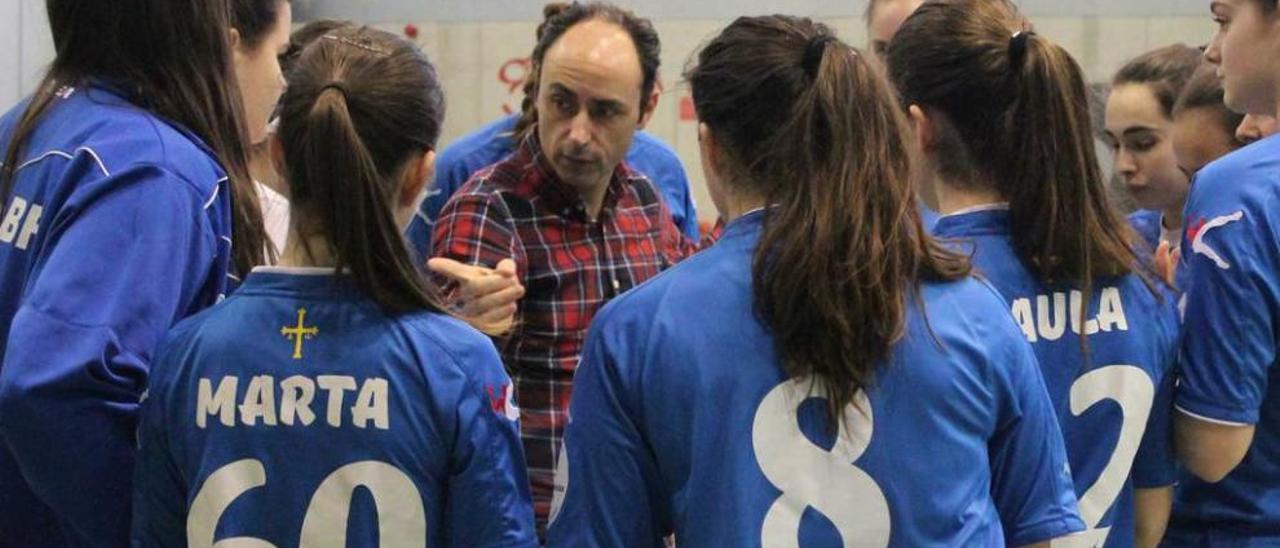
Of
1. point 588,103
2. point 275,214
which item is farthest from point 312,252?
point 588,103

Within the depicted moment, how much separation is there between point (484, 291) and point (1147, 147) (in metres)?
1.35

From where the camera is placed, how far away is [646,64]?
2.89 m

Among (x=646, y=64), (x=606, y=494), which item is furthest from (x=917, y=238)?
(x=646, y=64)

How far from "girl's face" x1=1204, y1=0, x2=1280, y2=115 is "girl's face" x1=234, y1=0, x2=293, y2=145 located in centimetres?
130

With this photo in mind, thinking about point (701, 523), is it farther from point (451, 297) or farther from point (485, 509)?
point (451, 297)

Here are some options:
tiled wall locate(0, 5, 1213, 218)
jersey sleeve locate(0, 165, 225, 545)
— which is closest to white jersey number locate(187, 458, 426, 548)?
jersey sleeve locate(0, 165, 225, 545)

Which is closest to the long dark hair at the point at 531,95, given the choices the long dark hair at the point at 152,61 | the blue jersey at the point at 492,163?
the blue jersey at the point at 492,163

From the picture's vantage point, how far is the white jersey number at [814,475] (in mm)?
1568

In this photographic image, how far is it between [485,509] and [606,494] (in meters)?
0.18

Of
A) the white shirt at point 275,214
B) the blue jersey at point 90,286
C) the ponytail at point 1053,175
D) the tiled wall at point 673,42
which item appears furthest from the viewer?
the tiled wall at point 673,42

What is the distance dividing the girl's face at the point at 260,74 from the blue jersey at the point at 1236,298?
4.13 feet

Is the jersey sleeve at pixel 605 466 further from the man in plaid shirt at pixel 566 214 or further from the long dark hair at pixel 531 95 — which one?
the long dark hair at pixel 531 95

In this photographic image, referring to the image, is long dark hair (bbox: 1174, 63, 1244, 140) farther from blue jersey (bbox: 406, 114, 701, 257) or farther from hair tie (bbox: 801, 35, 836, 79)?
hair tie (bbox: 801, 35, 836, 79)

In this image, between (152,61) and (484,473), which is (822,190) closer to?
(484,473)
